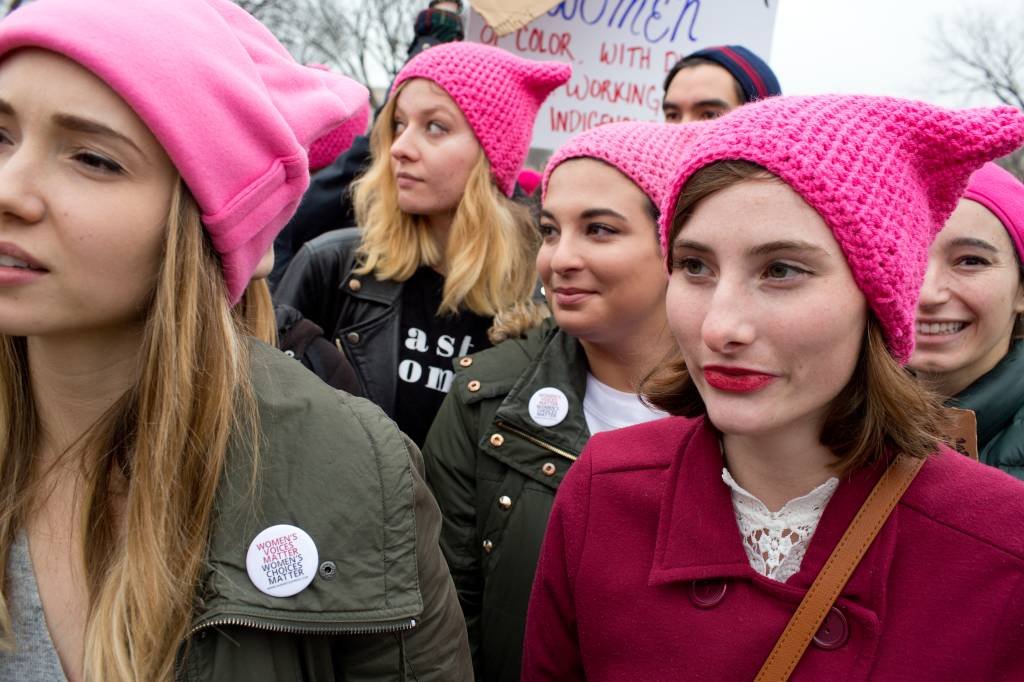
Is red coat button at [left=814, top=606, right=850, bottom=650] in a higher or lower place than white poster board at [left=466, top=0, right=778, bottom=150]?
lower

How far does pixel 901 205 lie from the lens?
1684 millimetres

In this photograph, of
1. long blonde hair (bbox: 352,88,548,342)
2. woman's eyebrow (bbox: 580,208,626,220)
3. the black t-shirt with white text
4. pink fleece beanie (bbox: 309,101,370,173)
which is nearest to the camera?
woman's eyebrow (bbox: 580,208,626,220)

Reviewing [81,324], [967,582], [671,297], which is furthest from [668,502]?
[81,324]

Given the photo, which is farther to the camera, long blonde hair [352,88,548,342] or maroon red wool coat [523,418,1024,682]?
long blonde hair [352,88,548,342]

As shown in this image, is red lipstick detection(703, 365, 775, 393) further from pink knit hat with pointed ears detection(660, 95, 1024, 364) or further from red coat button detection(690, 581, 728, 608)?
red coat button detection(690, 581, 728, 608)

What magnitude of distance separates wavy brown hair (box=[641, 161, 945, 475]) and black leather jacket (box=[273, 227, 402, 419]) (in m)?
1.82

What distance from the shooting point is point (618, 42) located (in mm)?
4918

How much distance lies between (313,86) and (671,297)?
0.89 metres

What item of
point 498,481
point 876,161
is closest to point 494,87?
point 498,481

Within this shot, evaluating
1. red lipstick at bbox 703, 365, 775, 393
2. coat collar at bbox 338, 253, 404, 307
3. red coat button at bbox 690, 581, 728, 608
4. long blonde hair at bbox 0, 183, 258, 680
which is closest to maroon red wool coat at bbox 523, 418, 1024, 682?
red coat button at bbox 690, 581, 728, 608

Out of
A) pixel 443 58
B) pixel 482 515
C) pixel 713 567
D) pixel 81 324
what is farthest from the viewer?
pixel 443 58

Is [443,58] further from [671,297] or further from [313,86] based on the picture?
[671,297]

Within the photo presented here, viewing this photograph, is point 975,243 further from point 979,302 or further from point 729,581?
point 729,581

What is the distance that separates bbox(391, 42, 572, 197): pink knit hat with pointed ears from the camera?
3.73 meters
